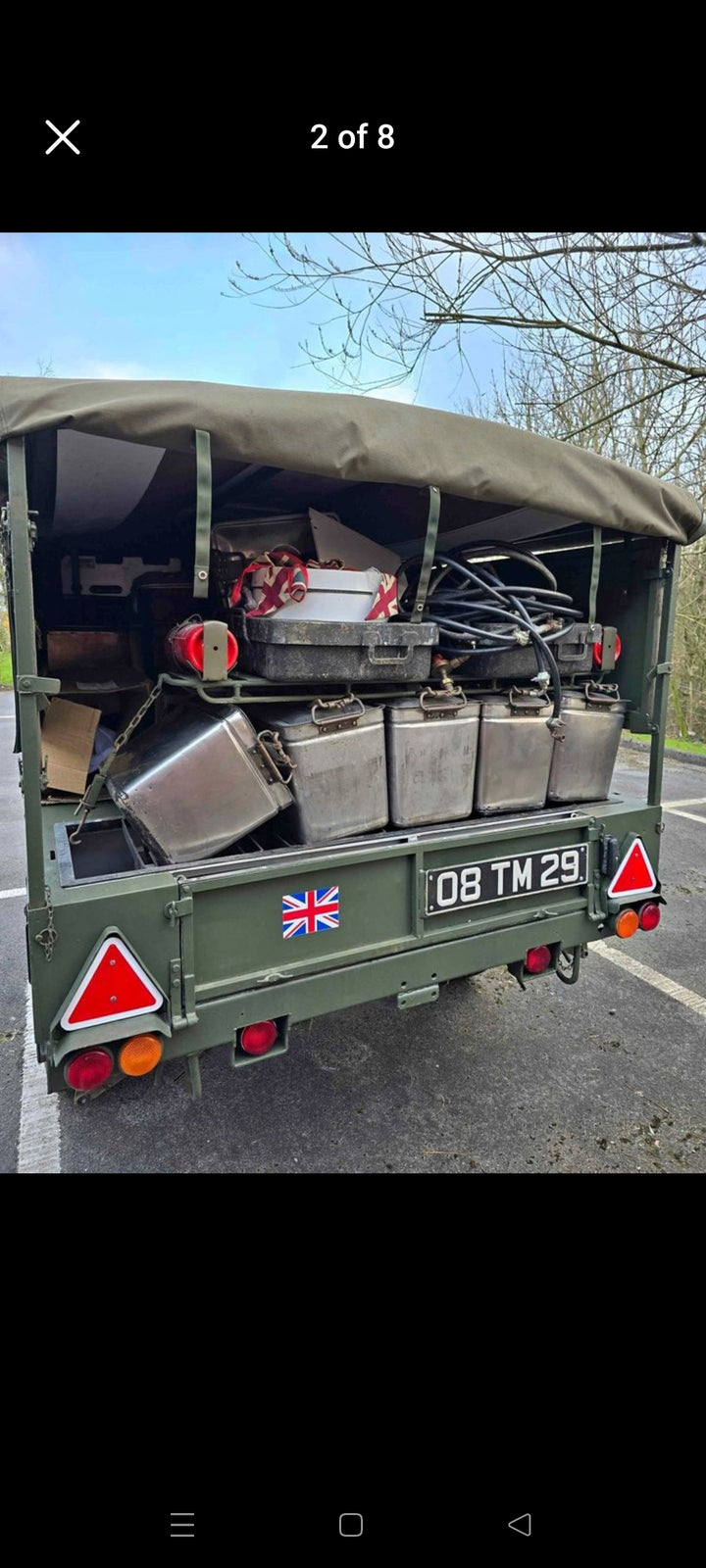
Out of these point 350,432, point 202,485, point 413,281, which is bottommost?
point 202,485

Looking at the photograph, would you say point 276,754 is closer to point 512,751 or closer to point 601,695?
point 512,751

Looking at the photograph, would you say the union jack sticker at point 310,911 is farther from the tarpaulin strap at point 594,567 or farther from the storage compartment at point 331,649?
the tarpaulin strap at point 594,567

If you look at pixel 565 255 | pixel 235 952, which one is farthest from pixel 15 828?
pixel 565 255

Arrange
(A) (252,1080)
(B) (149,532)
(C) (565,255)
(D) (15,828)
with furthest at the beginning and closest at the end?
(D) (15,828) → (C) (565,255) → (B) (149,532) → (A) (252,1080)

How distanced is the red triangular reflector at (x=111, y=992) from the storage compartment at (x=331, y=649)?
0.94 m

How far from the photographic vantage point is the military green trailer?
6.41 ft

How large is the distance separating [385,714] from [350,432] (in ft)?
2.87

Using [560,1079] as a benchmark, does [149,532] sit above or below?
above

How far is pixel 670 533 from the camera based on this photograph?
2.86 metres

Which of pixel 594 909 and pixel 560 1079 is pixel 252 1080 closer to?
pixel 560 1079

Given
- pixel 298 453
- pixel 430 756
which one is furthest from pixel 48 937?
pixel 298 453

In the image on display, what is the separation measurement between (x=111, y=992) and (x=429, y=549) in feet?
5.37

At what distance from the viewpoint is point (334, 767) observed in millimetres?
2434

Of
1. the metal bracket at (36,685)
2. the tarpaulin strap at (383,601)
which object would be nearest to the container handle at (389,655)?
the tarpaulin strap at (383,601)
